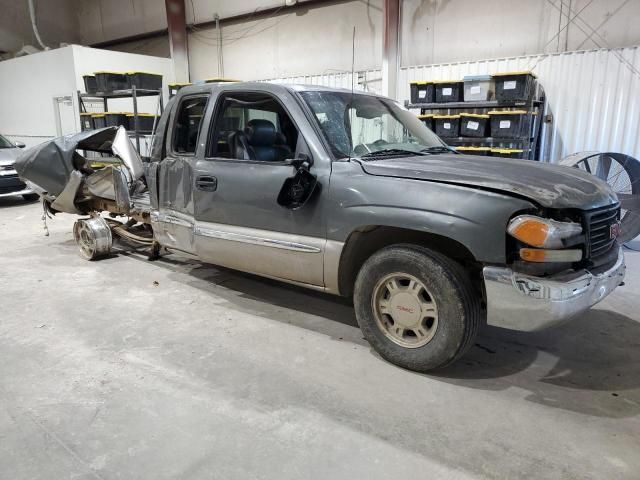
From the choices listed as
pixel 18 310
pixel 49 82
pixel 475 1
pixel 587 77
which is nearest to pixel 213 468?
pixel 18 310

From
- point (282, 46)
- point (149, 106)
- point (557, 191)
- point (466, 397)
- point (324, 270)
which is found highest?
point (282, 46)

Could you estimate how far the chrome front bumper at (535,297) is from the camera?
8.00 feet

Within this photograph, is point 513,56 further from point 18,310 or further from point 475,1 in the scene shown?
point 18,310

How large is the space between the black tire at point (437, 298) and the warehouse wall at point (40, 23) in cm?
1749

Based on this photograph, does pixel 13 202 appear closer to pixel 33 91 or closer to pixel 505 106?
pixel 33 91

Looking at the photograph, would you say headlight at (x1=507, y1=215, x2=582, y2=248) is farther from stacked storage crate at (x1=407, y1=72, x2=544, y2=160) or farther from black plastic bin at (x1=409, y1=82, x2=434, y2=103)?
black plastic bin at (x1=409, y1=82, x2=434, y2=103)

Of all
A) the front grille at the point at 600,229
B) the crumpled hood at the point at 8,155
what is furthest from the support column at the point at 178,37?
the front grille at the point at 600,229

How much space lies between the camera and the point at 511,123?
6949 millimetres

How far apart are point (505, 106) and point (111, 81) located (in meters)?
7.77

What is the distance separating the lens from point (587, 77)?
7309 mm

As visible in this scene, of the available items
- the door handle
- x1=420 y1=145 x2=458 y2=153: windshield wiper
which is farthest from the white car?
x1=420 y1=145 x2=458 y2=153: windshield wiper

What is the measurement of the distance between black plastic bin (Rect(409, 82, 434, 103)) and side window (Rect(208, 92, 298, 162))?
15.1 feet

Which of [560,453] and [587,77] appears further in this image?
[587,77]

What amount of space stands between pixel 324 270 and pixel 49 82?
13.1 metres
